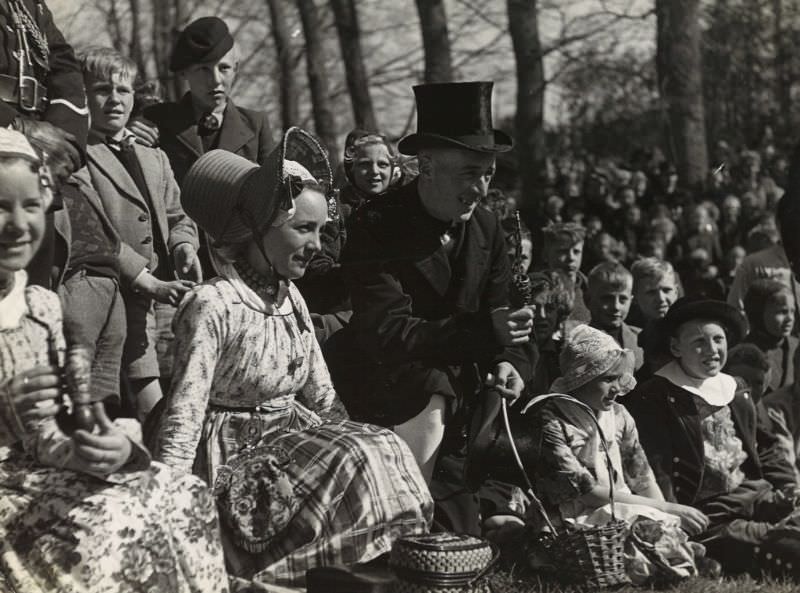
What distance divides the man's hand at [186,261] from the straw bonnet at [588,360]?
1.61m

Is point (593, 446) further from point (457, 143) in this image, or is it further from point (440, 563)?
point (440, 563)

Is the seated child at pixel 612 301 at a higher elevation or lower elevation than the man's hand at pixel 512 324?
lower

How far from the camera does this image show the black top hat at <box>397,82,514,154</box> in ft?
16.9

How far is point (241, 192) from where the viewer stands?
14.7 ft

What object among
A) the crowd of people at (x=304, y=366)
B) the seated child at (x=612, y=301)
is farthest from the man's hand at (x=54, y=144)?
the seated child at (x=612, y=301)

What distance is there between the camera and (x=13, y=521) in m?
3.52

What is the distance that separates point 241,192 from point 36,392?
47.8 inches

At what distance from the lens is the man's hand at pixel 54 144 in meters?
4.35

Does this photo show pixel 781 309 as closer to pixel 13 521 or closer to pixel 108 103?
pixel 108 103

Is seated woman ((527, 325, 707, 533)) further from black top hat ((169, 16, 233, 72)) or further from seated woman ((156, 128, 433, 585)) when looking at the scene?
black top hat ((169, 16, 233, 72))

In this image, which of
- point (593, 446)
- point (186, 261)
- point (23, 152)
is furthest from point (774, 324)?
point (23, 152)

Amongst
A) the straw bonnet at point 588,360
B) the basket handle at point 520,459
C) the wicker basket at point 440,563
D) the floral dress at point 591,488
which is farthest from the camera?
the straw bonnet at point 588,360

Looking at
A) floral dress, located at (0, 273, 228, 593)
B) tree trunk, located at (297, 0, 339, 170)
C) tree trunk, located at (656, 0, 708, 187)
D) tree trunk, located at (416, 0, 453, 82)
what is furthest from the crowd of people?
tree trunk, located at (656, 0, 708, 187)

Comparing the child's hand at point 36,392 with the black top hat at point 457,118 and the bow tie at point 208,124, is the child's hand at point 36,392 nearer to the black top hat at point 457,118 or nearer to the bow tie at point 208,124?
the black top hat at point 457,118
